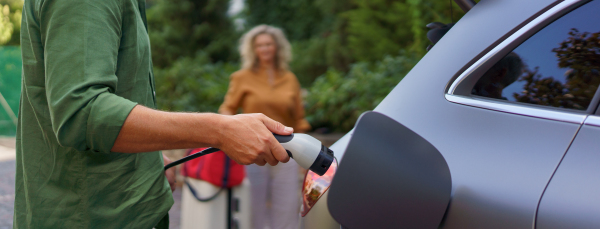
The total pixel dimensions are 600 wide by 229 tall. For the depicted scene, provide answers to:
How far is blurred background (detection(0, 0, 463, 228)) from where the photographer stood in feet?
20.1

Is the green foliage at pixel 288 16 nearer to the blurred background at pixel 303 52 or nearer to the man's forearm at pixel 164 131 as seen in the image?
the blurred background at pixel 303 52

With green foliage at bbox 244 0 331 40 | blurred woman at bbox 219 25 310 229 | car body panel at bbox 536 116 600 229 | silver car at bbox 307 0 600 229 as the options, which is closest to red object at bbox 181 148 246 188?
blurred woman at bbox 219 25 310 229

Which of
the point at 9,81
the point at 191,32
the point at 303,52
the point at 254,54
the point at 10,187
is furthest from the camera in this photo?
the point at 191,32

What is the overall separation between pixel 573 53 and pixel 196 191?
2352mm

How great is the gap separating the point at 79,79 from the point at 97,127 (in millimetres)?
107

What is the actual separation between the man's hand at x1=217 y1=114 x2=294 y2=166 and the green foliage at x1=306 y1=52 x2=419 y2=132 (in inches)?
185

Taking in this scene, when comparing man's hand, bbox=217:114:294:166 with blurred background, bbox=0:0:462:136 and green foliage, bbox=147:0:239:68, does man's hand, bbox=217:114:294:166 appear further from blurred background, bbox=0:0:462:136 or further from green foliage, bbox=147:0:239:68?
green foliage, bbox=147:0:239:68

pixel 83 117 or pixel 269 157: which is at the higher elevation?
pixel 83 117

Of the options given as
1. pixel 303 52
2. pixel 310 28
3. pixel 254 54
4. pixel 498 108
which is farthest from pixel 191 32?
pixel 498 108

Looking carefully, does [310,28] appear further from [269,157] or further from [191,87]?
[269,157]

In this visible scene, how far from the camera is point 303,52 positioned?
33.8 feet

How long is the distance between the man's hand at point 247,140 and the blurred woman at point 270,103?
273cm

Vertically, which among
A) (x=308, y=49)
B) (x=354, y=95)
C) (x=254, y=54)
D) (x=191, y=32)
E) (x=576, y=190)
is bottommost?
(x=191, y=32)

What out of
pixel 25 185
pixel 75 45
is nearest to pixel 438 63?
pixel 75 45
